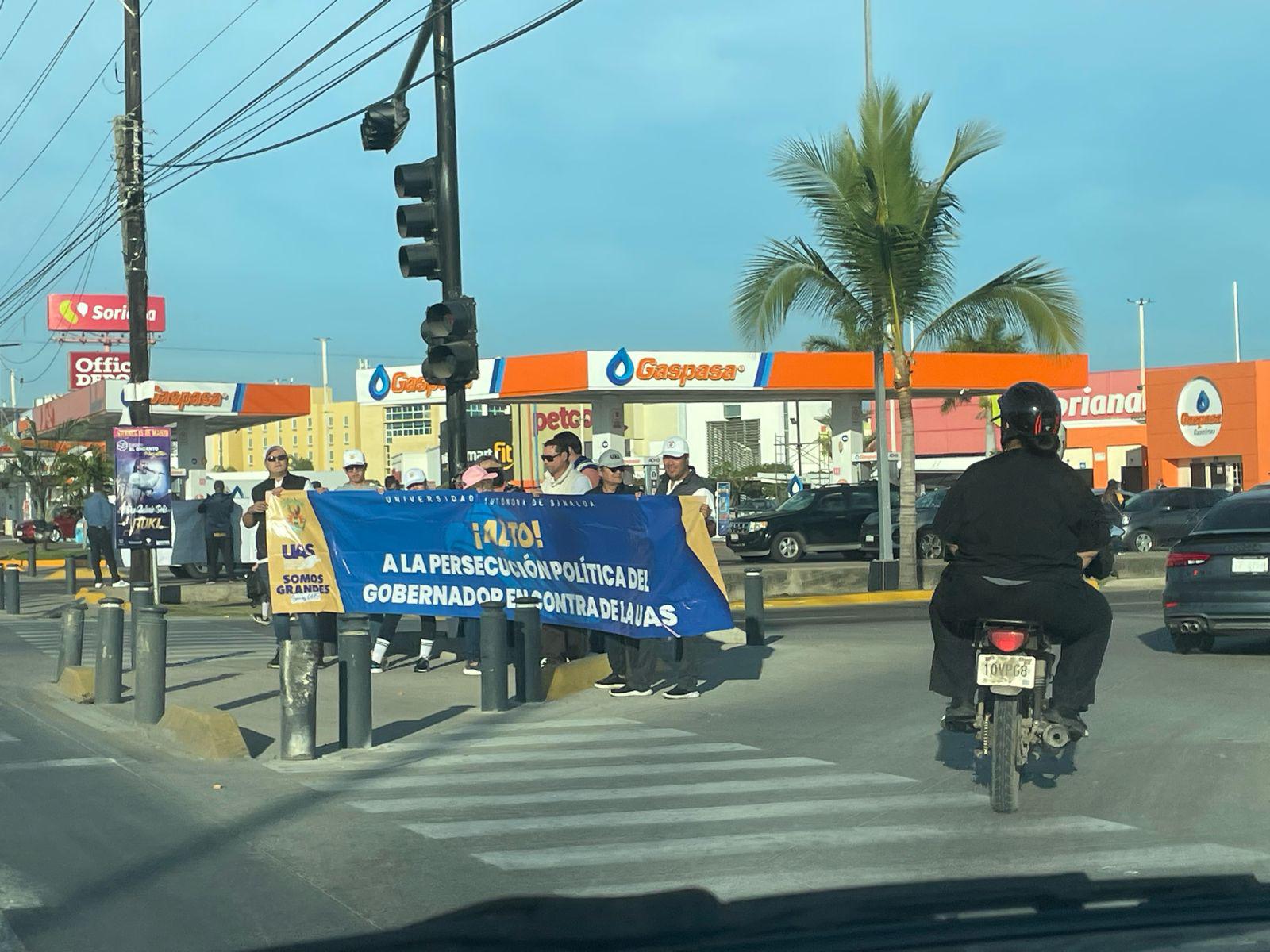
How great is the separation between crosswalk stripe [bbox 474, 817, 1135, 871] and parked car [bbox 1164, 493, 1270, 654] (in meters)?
6.42

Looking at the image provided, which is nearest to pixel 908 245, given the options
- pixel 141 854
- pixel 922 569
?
pixel 922 569

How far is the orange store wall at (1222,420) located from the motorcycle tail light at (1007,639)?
49696 mm

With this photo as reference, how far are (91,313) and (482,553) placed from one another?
64533mm

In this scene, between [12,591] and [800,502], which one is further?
[800,502]

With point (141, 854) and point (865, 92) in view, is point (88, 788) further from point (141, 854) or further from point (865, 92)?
point (865, 92)

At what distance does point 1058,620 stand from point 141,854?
14.3 feet

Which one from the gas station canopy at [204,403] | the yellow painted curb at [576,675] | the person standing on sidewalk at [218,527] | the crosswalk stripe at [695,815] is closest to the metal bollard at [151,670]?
the yellow painted curb at [576,675]

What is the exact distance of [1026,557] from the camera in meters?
7.13

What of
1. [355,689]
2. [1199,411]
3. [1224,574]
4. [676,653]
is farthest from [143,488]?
[1199,411]

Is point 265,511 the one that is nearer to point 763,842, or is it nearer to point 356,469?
point 356,469

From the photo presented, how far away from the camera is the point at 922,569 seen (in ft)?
81.0

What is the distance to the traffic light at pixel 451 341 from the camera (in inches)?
490

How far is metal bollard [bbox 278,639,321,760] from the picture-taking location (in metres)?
9.18

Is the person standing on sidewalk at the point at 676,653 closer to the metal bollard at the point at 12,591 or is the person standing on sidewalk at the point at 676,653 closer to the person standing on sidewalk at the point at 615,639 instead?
the person standing on sidewalk at the point at 615,639
